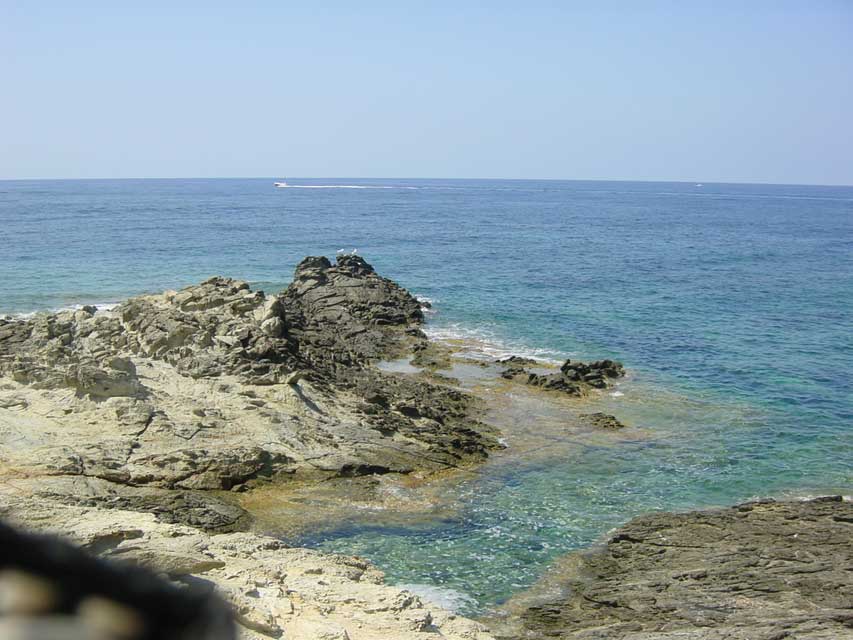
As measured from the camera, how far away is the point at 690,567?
656 inches

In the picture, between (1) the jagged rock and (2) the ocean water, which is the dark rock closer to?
(2) the ocean water

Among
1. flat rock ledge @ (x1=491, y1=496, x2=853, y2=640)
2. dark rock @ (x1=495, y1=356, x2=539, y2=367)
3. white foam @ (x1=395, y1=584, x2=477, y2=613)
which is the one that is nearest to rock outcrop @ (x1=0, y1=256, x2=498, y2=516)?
white foam @ (x1=395, y1=584, x2=477, y2=613)

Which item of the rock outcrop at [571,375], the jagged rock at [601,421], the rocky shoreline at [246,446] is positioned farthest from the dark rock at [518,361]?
the jagged rock at [601,421]

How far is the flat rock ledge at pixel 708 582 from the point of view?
14078 mm

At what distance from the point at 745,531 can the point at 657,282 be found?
4108cm

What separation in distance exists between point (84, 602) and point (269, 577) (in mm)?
14305

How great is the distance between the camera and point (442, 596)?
16.2 m

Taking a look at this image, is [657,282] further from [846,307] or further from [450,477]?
[450,477]

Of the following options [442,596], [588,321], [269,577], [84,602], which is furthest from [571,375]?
[84,602]

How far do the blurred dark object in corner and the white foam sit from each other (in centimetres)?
1539

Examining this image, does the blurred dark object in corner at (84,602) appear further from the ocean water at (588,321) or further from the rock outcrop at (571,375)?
the rock outcrop at (571,375)

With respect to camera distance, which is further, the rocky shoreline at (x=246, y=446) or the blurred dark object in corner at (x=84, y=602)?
the rocky shoreline at (x=246, y=446)

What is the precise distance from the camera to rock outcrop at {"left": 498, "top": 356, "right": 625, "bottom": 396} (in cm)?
3086

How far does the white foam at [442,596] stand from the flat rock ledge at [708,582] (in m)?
0.86
